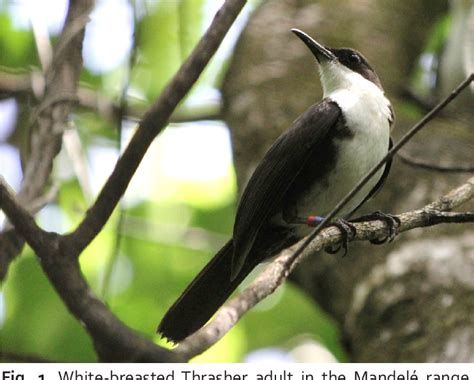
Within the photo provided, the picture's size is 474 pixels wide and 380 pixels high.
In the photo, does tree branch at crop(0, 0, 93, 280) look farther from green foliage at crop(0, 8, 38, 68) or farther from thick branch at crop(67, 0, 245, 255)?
green foliage at crop(0, 8, 38, 68)

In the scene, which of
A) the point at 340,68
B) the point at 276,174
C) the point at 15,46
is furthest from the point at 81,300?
the point at 15,46

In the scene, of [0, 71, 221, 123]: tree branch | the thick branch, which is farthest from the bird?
the thick branch

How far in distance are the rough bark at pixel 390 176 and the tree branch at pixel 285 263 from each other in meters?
0.56

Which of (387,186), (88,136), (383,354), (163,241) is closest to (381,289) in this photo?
(383,354)

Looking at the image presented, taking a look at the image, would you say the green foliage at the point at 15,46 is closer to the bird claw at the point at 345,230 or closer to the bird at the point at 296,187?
the bird at the point at 296,187

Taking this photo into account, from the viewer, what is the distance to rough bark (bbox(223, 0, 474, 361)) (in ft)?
11.3

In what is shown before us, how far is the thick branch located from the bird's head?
184 cm

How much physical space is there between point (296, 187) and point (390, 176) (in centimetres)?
76

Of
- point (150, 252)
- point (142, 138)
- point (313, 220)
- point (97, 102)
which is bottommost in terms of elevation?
point (150, 252)

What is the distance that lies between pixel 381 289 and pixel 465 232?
0.44 metres

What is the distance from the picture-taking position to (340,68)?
4074mm

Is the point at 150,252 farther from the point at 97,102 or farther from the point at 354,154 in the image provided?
A: the point at 354,154

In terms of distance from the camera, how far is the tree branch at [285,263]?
5.90 ft

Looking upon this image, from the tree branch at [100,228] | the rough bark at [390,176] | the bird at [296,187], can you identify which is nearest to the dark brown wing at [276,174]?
the bird at [296,187]
